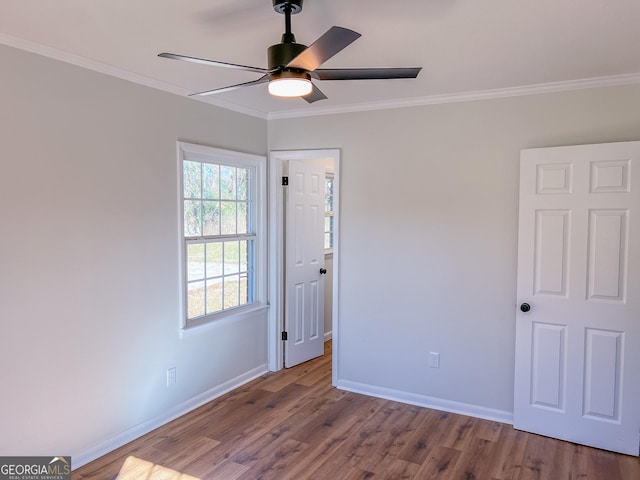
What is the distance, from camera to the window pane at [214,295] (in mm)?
3748

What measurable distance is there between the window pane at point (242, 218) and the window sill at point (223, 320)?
0.72m

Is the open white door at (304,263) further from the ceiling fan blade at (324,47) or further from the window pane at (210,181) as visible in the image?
the ceiling fan blade at (324,47)

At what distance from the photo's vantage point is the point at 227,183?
3900 millimetres

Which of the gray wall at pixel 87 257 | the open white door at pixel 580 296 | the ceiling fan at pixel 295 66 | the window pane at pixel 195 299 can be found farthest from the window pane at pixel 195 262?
the open white door at pixel 580 296

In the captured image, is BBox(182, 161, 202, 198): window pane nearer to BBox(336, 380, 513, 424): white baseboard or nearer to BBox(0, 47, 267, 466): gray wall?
BBox(0, 47, 267, 466): gray wall

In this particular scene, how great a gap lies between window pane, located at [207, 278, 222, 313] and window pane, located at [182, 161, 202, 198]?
0.74 meters

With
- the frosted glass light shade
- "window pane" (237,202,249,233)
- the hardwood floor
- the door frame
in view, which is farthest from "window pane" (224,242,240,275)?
the frosted glass light shade

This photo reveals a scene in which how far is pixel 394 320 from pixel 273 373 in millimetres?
1380

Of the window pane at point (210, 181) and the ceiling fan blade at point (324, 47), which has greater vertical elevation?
the ceiling fan blade at point (324, 47)

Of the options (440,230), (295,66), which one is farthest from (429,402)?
(295,66)

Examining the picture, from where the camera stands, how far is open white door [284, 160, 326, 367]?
446 cm

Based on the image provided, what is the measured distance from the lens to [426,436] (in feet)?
10.6

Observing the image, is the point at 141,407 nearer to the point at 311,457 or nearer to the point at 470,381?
the point at 311,457

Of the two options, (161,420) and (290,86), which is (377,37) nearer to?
(290,86)
